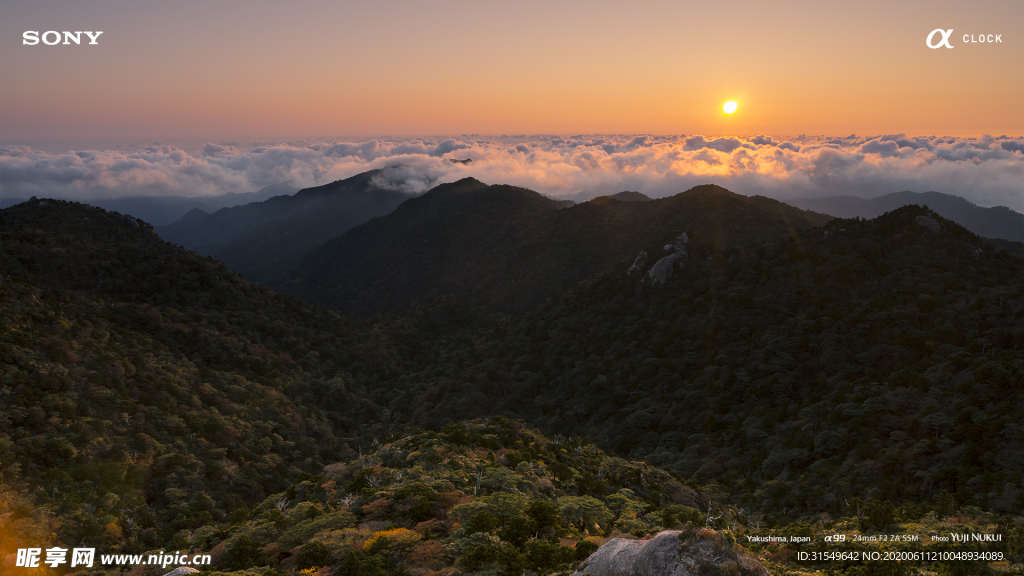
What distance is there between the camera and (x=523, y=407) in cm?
10394

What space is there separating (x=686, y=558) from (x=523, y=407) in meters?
88.5

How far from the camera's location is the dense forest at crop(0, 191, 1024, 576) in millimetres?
37125

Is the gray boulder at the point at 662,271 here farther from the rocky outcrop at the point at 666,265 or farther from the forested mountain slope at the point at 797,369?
the forested mountain slope at the point at 797,369

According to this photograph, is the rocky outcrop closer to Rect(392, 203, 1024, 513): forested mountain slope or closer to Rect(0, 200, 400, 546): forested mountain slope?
Rect(392, 203, 1024, 513): forested mountain slope

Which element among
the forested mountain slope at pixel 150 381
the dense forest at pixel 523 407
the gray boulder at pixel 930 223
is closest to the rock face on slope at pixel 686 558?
the dense forest at pixel 523 407

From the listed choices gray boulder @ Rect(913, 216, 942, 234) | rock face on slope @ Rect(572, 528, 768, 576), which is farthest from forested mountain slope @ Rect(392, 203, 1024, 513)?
rock face on slope @ Rect(572, 528, 768, 576)

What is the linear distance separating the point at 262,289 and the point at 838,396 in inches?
5910

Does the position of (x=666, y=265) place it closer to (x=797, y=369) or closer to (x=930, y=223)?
(x=797, y=369)

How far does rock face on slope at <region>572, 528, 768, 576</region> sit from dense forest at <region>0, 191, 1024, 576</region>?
2972 mm

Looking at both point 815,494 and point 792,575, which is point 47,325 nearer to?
point 792,575

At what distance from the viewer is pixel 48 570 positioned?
124 ft

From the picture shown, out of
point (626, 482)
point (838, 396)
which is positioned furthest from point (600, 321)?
point (626, 482)

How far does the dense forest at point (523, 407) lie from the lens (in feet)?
122

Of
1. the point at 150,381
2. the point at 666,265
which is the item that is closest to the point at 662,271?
the point at 666,265
